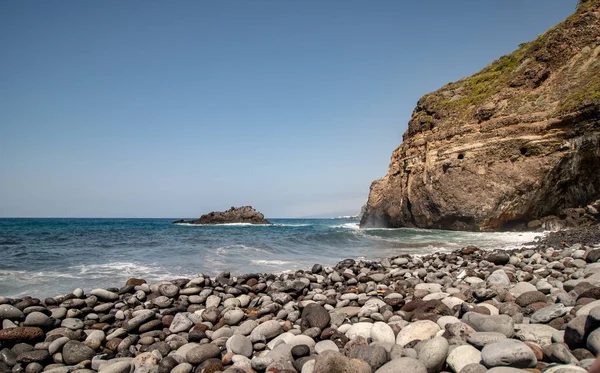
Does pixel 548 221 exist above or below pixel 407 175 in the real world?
below

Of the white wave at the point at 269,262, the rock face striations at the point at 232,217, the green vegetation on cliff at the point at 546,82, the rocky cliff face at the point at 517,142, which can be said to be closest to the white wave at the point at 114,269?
the white wave at the point at 269,262

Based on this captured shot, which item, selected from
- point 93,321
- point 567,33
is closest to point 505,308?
point 93,321

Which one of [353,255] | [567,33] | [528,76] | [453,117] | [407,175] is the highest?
[567,33]

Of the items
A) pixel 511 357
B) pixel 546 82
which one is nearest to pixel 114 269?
pixel 511 357

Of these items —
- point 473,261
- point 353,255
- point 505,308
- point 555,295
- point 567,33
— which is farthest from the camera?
point 567,33

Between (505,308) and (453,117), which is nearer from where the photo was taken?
(505,308)

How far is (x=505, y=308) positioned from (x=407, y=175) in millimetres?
33640

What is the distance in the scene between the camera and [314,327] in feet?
17.2

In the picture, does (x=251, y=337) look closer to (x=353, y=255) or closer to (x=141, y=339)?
(x=141, y=339)

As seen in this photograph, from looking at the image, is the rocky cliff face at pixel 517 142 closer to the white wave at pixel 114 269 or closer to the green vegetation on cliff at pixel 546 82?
the green vegetation on cliff at pixel 546 82

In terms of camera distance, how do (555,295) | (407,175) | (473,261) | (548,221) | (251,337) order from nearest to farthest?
(251,337), (555,295), (473,261), (548,221), (407,175)

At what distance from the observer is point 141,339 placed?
210 inches

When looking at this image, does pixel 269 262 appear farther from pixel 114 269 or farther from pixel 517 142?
pixel 517 142

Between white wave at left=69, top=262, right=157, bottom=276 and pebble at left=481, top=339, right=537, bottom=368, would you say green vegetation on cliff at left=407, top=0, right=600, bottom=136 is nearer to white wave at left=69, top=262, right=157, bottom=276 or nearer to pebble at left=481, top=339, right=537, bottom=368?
pebble at left=481, top=339, right=537, bottom=368
